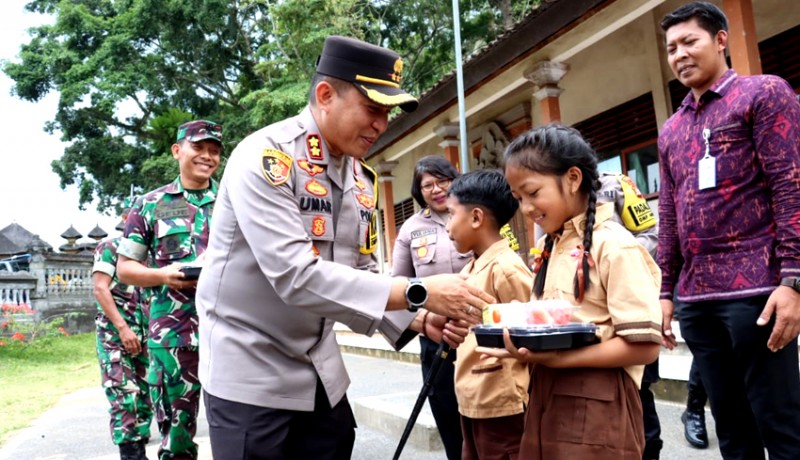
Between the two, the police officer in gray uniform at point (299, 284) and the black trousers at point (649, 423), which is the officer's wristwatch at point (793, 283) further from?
the black trousers at point (649, 423)

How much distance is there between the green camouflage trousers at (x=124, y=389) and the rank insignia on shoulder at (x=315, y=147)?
3.30m

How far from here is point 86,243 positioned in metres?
30.7

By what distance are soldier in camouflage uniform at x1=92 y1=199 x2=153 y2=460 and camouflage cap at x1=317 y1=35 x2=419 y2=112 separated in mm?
2783

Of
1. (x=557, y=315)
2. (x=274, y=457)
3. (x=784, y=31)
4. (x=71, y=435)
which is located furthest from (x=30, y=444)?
(x=784, y=31)

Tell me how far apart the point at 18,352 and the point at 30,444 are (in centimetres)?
902

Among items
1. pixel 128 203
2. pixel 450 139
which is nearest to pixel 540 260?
pixel 128 203

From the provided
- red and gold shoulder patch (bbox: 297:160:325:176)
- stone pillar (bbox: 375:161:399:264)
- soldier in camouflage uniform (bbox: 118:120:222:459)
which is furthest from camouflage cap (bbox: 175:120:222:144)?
stone pillar (bbox: 375:161:399:264)

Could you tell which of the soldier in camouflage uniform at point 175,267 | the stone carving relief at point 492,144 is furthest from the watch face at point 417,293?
the stone carving relief at point 492,144

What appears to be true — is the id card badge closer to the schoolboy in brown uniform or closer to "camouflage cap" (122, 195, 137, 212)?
the schoolboy in brown uniform

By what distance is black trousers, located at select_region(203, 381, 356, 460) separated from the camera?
1.90m

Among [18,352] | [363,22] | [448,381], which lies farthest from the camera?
[363,22]

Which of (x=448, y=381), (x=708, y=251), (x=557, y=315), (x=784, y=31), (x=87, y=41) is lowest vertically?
(x=448, y=381)

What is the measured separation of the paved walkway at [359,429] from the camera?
411cm

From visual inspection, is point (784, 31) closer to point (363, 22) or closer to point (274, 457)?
point (274, 457)
